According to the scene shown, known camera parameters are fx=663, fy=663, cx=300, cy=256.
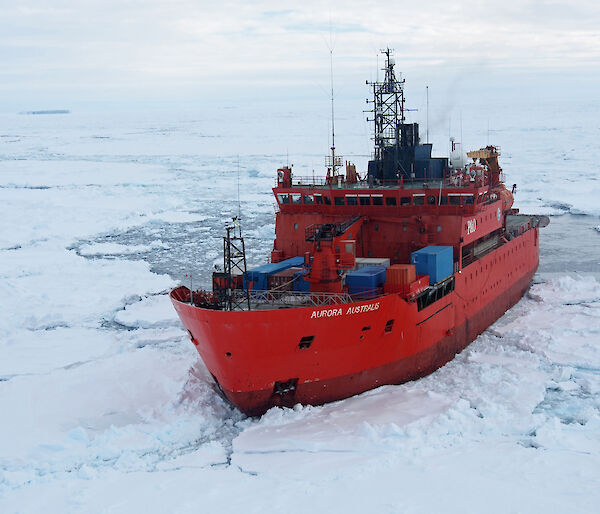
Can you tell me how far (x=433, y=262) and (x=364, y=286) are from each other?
2.33 m

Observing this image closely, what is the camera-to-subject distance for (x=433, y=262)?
56.5 feet

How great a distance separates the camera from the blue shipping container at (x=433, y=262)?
17.2 meters

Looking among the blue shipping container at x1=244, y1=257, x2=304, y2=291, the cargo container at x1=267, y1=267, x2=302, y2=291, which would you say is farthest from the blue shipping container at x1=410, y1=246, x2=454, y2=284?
the blue shipping container at x1=244, y1=257, x2=304, y2=291

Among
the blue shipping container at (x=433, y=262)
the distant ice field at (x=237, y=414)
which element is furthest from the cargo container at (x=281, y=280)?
the blue shipping container at (x=433, y=262)

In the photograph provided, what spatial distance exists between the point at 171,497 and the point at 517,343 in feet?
40.7

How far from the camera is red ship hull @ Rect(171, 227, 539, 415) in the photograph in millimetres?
13742

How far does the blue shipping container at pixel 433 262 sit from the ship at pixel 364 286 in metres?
0.03

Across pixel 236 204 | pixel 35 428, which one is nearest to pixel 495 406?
pixel 35 428

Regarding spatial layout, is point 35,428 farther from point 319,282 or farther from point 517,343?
point 517,343

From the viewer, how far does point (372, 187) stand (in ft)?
68.1

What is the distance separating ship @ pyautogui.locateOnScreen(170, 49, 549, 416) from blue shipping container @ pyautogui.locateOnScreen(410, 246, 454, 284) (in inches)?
1.1

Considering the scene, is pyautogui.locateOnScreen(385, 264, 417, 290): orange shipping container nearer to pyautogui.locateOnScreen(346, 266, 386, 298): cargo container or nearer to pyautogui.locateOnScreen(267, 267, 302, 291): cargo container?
pyautogui.locateOnScreen(346, 266, 386, 298): cargo container

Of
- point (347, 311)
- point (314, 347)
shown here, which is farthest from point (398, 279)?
point (314, 347)

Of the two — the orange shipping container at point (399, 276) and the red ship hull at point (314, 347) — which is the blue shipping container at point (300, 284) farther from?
the red ship hull at point (314, 347)
